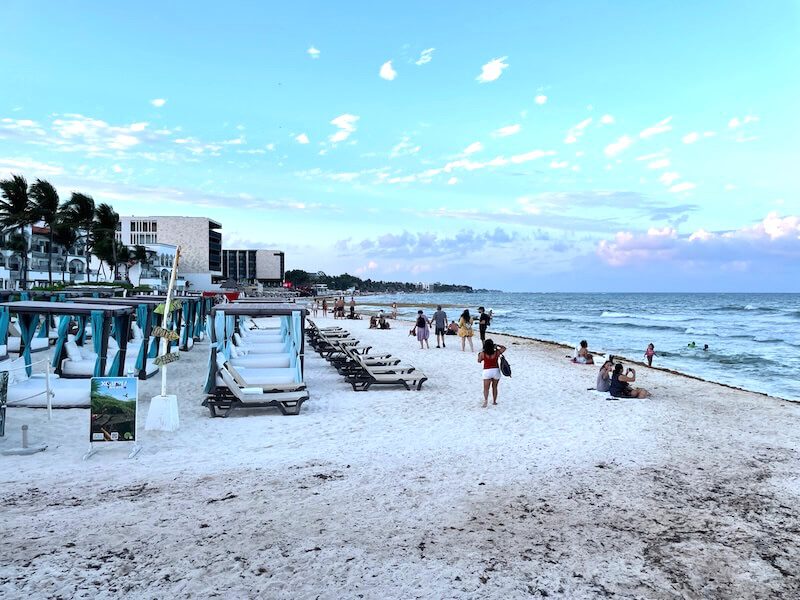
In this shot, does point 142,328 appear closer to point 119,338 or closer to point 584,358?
point 119,338

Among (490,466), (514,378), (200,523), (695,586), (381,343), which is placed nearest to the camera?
(695,586)

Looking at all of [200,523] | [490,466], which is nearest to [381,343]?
[490,466]

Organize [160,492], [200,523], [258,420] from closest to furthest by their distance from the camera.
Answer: [200,523] < [160,492] < [258,420]

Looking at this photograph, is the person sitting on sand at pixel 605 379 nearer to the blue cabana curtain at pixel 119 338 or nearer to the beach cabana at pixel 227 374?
the beach cabana at pixel 227 374

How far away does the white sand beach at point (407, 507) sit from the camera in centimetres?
454

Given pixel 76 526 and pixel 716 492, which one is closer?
pixel 76 526

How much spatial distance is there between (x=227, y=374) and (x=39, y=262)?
60037 mm

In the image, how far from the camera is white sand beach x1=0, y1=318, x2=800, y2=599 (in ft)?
14.9

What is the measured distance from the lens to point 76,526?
5.36 m

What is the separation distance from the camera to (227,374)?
34.4 feet

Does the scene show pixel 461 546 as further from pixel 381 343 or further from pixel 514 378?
pixel 381 343

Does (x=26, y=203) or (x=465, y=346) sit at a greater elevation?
(x=26, y=203)

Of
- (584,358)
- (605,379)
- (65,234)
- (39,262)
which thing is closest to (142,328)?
(605,379)

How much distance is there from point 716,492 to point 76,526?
7058 millimetres
